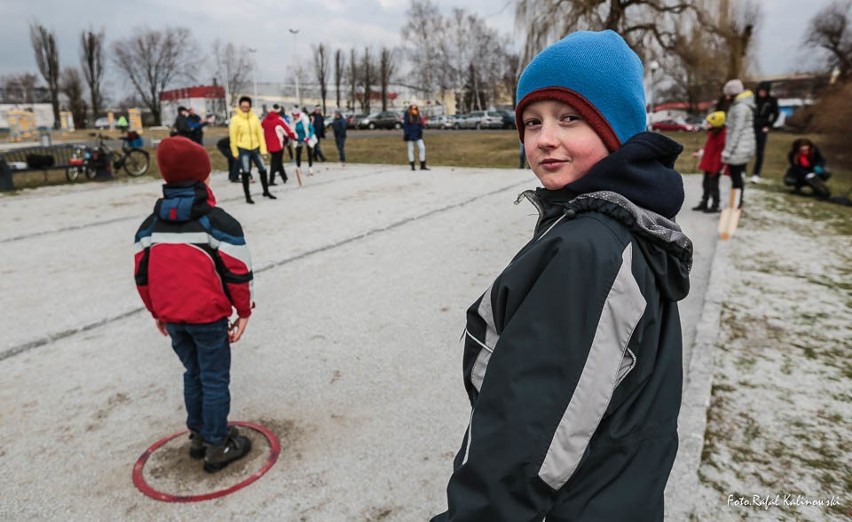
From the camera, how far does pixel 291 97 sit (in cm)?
8494

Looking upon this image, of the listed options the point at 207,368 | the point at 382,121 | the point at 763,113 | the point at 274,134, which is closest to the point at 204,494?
the point at 207,368

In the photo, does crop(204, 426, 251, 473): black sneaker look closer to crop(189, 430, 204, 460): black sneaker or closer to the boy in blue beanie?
crop(189, 430, 204, 460): black sneaker

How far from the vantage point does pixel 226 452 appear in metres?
2.61

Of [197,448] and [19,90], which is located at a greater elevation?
[19,90]

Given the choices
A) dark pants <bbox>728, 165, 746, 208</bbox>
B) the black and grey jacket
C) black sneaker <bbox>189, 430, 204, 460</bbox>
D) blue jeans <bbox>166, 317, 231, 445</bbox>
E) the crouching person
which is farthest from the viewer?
the crouching person

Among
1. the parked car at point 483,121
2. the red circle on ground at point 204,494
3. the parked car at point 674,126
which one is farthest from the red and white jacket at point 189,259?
the parked car at point 674,126

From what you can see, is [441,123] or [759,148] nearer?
[759,148]

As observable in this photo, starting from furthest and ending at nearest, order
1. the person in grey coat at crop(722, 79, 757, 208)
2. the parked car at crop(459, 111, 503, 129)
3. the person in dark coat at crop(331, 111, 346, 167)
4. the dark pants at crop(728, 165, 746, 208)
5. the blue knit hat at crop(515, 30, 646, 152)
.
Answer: the parked car at crop(459, 111, 503, 129)
the person in dark coat at crop(331, 111, 346, 167)
the dark pants at crop(728, 165, 746, 208)
the person in grey coat at crop(722, 79, 757, 208)
the blue knit hat at crop(515, 30, 646, 152)

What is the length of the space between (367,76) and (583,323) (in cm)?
7336

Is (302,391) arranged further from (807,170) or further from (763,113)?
(763,113)

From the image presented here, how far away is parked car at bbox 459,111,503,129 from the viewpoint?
39.8 meters

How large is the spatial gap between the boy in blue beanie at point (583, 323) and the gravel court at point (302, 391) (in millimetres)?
542

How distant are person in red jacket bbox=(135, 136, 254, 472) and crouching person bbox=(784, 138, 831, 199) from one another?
10847mm

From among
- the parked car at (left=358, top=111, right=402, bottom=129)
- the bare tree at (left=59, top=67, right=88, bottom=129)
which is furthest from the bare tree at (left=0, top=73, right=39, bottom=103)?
the parked car at (left=358, top=111, right=402, bottom=129)
